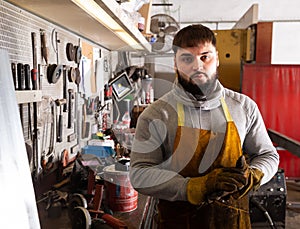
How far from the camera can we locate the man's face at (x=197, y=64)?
1.04 m

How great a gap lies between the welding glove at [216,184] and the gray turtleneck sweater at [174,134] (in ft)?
0.10

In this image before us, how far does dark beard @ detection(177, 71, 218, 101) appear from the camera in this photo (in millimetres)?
1075

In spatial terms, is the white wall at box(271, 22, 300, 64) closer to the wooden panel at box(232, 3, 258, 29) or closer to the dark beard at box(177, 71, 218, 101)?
the wooden panel at box(232, 3, 258, 29)

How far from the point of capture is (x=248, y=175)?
0.95 m

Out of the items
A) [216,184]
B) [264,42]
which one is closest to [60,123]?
[216,184]

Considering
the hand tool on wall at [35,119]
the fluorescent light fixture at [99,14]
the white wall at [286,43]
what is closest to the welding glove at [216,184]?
the hand tool on wall at [35,119]

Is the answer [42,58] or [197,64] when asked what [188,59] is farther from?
[42,58]

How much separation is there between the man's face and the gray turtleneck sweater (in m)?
0.05

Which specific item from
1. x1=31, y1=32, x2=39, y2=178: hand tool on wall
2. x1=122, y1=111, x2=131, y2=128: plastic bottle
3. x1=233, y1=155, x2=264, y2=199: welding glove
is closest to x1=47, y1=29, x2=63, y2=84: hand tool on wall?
x1=31, y1=32, x2=39, y2=178: hand tool on wall

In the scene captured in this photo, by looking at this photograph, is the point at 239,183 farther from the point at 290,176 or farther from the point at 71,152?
the point at 290,176

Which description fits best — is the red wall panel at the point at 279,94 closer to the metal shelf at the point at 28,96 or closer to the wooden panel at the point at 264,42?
the wooden panel at the point at 264,42

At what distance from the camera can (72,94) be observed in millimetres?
1450

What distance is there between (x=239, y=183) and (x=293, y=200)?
1686 mm

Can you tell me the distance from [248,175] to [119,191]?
20.6 inches
